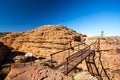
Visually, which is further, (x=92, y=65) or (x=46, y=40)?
(x=46, y=40)

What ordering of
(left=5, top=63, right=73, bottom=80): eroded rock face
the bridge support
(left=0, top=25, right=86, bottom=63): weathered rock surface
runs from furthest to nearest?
(left=0, top=25, right=86, bottom=63): weathered rock surface
the bridge support
(left=5, top=63, right=73, bottom=80): eroded rock face

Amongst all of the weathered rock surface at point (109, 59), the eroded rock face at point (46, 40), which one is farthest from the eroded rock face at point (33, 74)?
the eroded rock face at point (46, 40)

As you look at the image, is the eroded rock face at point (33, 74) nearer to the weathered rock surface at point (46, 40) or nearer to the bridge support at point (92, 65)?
the bridge support at point (92, 65)

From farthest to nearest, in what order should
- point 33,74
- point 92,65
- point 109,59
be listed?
point 92,65, point 109,59, point 33,74

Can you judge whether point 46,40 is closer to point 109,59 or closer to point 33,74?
point 109,59

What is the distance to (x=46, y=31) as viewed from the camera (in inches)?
998

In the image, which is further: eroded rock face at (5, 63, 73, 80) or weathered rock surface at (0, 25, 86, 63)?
weathered rock surface at (0, 25, 86, 63)

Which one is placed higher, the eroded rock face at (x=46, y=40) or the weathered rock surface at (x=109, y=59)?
the eroded rock face at (x=46, y=40)

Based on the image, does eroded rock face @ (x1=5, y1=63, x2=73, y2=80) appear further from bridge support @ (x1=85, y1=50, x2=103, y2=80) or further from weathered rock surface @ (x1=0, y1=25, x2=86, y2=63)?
weathered rock surface @ (x1=0, y1=25, x2=86, y2=63)

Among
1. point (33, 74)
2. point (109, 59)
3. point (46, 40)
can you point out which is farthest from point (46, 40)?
point (33, 74)

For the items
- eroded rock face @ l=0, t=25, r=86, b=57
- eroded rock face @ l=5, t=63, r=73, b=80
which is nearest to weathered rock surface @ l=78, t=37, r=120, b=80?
eroded rock face @ l=0, t=25, r=86, b=57

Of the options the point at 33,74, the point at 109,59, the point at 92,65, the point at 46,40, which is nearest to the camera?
the point at 33,74

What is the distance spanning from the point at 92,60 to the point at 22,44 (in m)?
17.6

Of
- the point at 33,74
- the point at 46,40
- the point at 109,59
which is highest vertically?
the point at 46,40
